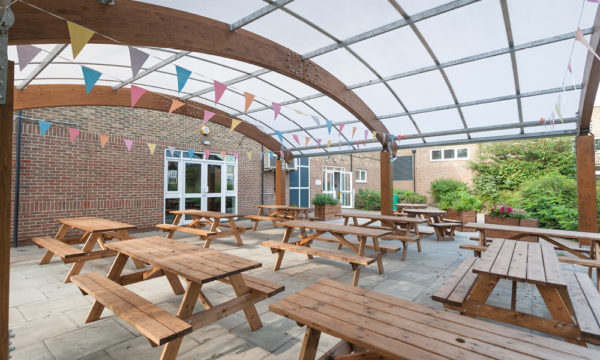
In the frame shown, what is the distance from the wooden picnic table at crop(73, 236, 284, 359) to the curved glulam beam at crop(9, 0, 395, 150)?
2126mm

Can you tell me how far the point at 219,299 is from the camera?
2992 millimetres

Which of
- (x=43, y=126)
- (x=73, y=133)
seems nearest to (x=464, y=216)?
(x=73, y=133)

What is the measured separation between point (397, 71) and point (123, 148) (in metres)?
6.46

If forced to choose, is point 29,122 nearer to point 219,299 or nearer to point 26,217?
point 26,217

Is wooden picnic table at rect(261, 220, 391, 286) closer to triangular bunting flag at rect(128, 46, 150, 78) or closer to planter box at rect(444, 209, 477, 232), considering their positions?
triangular bunting flag at rect(128, 46, 150, 78)

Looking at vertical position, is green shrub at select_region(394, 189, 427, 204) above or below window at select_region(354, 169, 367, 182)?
below

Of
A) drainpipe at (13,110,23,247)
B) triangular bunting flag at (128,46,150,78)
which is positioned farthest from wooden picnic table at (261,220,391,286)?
drainpipe at (13,110,23,247)

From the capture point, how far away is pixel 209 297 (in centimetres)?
304

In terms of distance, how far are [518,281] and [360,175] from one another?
14853 mm

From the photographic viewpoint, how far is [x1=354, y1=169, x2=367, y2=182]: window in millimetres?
16288

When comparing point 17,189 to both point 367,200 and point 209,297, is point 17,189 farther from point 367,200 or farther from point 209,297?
point 367,200

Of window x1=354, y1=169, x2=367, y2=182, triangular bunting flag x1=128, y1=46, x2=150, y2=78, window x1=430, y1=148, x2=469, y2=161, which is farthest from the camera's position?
window x1=354, y1=169, x2=367, y2=182

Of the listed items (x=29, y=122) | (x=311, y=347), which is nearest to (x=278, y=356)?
Answer: (x=311, y=347)

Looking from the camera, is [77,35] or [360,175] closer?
[77,35]
